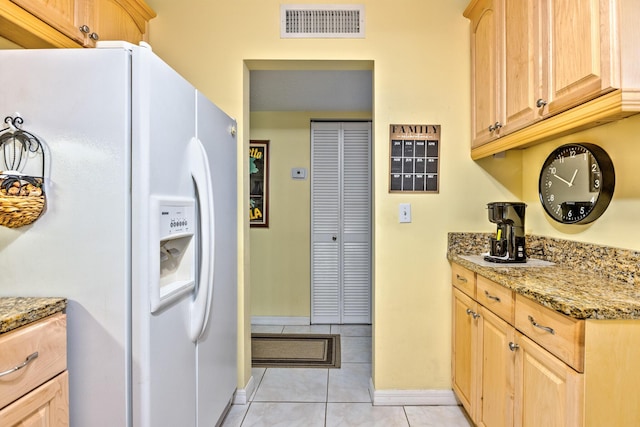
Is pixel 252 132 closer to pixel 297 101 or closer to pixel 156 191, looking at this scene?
pixel 297 101

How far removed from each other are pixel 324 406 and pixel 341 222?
1950 millimetres

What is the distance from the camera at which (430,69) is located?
2148mm

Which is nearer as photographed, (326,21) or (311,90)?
(326,21)

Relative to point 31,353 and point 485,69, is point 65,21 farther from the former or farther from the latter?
point 485,69

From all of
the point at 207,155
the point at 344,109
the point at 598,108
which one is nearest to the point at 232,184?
the point at 207,155

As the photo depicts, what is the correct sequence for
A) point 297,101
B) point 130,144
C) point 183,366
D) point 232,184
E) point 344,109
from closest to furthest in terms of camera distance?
point 130,144, point 183,366, point 232,184, point 297,101, point 344,109

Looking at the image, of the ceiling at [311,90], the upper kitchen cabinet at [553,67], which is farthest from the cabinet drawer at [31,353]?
the ceiling at [311,90]

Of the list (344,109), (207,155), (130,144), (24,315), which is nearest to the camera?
(24,315)

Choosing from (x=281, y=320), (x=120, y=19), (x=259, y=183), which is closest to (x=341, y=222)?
(x=259, y=183)

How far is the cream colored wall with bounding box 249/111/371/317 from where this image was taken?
147 inches

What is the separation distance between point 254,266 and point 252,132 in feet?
4.75

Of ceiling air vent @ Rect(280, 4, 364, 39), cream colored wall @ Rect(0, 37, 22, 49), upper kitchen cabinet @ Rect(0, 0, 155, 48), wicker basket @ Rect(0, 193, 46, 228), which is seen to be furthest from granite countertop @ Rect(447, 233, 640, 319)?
cream colored wall @ Rect(0, 37, 22, 49)

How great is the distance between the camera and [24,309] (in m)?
0.99

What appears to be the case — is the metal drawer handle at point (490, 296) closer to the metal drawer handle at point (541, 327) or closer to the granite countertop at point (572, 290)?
the granite countertop at point (572, 290)
